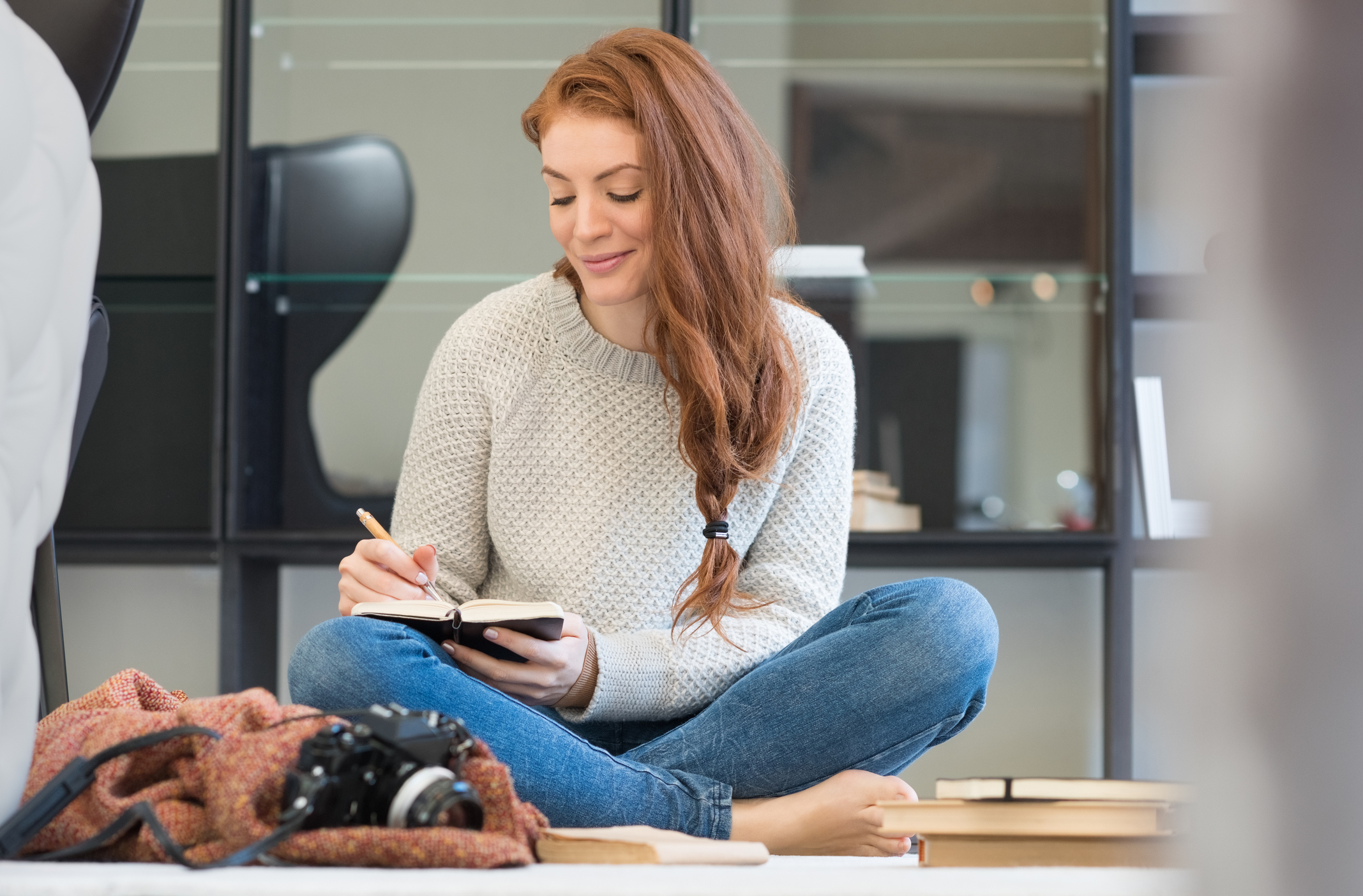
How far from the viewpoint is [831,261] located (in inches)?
81.8

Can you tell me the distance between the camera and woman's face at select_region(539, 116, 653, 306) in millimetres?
1212

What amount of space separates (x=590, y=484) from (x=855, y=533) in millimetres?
729

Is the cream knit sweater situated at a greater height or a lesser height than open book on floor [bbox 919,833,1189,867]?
greater

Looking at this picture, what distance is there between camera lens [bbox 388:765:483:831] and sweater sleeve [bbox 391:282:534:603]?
67 centimetres

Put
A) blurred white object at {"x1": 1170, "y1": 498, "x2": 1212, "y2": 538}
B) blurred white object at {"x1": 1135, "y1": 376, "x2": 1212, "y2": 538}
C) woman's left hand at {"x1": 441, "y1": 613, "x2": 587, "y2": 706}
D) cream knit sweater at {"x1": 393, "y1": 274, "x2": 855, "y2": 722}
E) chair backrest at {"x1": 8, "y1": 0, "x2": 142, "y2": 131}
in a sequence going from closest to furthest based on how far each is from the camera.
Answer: blurred white object at {"x1": 1170, "y1": 498, "x2": 1212, "y2": 538}
chair backrest at {"x1": 8, "y1": 0, "x2": 142, "y2": 131}
woman's left hand at {"x1": 441, "y1": 613, "x2": 587, "y2": 706}
cream knit sweater at {"x1": 393, "y1": 274, "x2": 855, "y2": 722}
blurred white object at {"x1": 1135, "y1": 376, "x2": 1212, "y2": 538}

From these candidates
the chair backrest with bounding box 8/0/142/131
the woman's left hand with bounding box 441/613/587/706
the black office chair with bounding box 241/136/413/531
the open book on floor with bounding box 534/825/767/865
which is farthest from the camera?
the black office chair with bounding box 241/136/413/531

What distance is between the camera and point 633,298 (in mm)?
1293

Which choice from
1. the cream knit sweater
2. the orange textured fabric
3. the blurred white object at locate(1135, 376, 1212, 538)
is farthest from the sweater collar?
the blurred white object at locate(1135, 376, 1212, 538)

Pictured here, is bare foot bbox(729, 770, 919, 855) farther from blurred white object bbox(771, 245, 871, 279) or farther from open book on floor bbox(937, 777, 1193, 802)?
blurred white object bbox(771, 245, 871, 279)

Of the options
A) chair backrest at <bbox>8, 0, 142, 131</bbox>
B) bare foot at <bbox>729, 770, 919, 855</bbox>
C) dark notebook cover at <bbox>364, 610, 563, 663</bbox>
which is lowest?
bare foot at <bbox>729, 770, 919, 855</bbox>

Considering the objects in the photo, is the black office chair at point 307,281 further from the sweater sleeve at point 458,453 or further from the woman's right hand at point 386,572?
the woman's right hand at point 386,572

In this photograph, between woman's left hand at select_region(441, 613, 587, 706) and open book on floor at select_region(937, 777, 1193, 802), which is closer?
open book on floor at select_region(937, 777, 1193, 802)

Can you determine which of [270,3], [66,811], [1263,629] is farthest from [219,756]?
[270,3]

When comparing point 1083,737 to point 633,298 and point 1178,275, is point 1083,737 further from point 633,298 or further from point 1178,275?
point 1178,275
